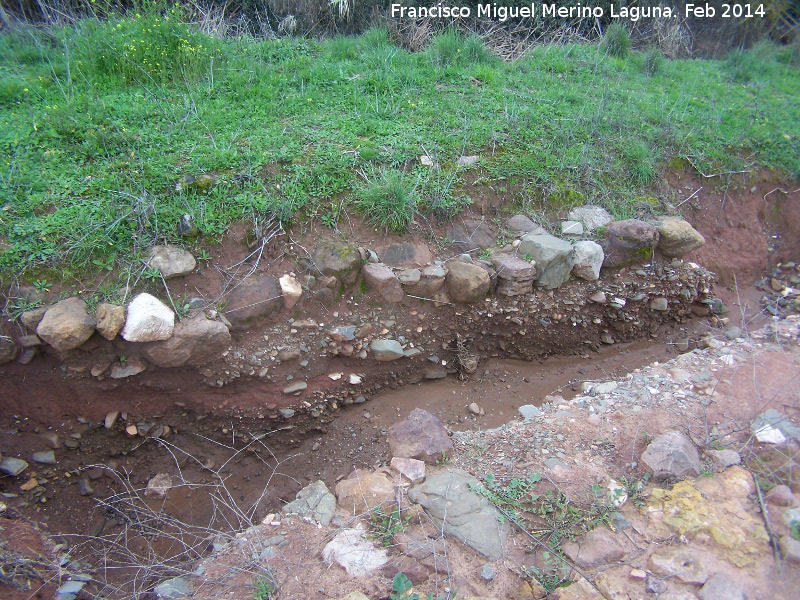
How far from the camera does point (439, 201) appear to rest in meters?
3.54

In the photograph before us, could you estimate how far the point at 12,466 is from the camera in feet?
8.86

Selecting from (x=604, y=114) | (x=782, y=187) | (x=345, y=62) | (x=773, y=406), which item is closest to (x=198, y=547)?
(x=773, y=406)

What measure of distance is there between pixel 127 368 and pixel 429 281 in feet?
6.18

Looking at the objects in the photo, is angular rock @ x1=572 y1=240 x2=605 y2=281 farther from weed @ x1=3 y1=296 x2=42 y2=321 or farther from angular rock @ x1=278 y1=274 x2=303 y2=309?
weed @ x1=3 y1=296 x2=42 y2=321

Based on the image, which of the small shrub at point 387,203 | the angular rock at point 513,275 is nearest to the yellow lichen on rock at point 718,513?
the angular rock at point 513,275

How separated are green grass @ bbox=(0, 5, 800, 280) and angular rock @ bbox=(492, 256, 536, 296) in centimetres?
59

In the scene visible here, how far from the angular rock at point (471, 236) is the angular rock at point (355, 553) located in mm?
2045

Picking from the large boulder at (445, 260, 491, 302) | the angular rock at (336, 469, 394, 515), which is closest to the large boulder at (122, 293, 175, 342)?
the angular rock at (336, 469, 394, 515)

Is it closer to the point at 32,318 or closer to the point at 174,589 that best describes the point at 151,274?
the point at 32,318

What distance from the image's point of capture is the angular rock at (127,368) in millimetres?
2781

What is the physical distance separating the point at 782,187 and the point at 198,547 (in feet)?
18.7

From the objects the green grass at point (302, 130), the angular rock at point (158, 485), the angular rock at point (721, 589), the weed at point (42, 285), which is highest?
the green grass at point (302, 130)

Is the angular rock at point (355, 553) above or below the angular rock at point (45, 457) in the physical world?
below

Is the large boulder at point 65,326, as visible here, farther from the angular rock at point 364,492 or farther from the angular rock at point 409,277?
the angular rock at point 409,277
